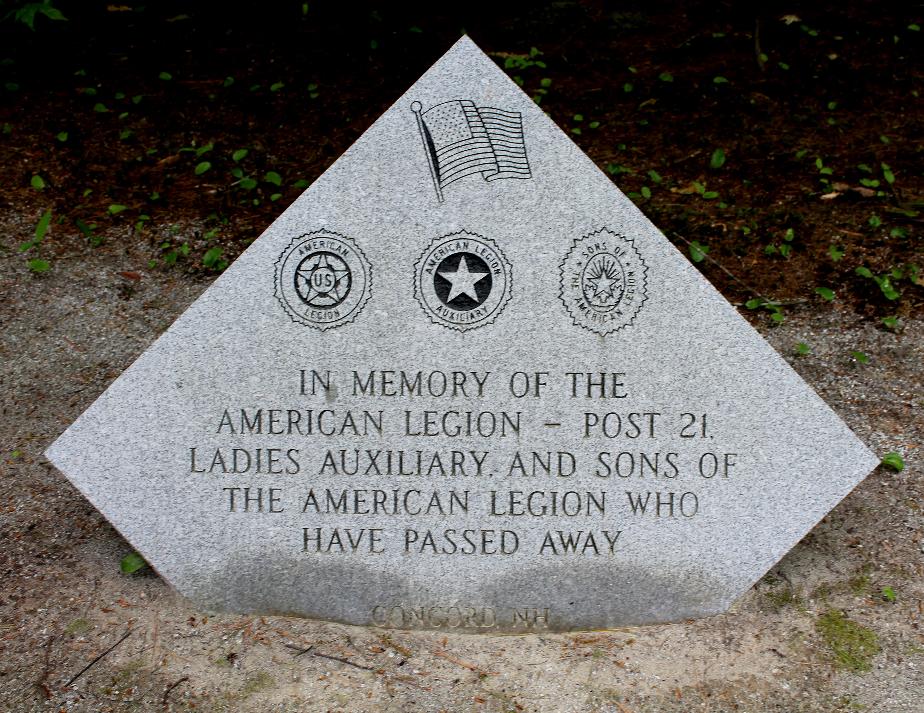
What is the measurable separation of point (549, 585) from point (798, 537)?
1.10 meters

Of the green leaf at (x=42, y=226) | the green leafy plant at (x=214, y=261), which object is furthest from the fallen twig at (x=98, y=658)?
the green leaf at (x=42, y=226)

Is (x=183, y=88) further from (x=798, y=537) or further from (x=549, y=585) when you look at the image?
(x=798, y=537)

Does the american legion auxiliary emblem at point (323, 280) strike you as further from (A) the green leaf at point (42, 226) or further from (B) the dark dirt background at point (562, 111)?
(A) the green leaf at point (42, 226)

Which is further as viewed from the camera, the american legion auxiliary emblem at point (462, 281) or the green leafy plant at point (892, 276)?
the green leafy plant at point (892, 276)

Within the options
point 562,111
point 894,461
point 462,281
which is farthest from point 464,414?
point 562,111

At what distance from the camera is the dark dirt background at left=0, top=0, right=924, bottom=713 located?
3.83 metres

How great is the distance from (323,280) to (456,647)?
1.68 metres

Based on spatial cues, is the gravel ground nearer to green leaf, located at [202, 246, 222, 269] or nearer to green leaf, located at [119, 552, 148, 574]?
green leaf, located at [119, 552, 148, 574]

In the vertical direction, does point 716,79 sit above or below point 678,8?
below

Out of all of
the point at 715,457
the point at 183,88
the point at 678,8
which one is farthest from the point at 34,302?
the point at 678,8

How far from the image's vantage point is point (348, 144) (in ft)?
21.7

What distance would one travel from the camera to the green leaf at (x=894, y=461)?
4.62 metres

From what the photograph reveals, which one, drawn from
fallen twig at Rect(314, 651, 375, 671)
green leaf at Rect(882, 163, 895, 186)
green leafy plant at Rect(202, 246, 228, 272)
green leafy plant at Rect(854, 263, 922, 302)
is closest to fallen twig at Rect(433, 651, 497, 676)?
fallen twig at Rect(314, 651, 375, 671)

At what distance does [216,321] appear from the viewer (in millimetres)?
3910
